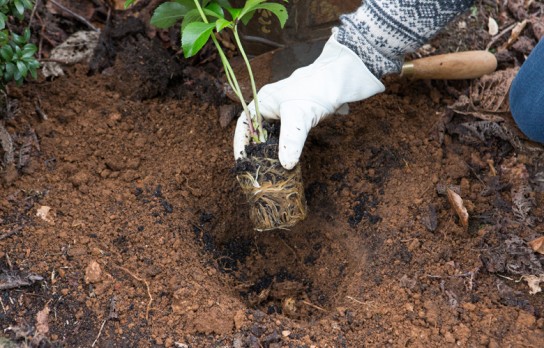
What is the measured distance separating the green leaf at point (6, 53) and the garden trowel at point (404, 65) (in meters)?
0.80

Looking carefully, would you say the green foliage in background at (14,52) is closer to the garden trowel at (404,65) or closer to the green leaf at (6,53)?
the green leaf at (6,53)

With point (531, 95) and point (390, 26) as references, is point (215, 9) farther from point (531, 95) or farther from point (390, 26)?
point (531, 95)

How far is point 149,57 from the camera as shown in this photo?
87.1 inches

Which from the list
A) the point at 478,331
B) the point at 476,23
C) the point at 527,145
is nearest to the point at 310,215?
the point at 478,331

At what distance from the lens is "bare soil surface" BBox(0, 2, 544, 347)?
161 centimetres

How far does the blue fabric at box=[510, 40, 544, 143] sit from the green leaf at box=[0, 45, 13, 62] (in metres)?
1.63

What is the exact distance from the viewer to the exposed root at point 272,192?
1.76 m

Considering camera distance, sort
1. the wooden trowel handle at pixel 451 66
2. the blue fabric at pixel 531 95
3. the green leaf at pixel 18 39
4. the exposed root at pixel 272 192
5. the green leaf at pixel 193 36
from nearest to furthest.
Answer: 1. the green leaf at pixel 193 36
2. the blue fabric at pixel 531 95
3. the exposed root at pixel 272 192
4. the green leaf at pixel 18 39
5. the wooden trowel handle at pixel 451 66

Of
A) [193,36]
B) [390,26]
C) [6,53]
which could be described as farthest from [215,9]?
[6,53]

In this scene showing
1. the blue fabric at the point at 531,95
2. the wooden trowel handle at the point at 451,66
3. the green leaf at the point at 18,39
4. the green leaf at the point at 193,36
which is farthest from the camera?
the wooden trowel handle at the point at 451,66

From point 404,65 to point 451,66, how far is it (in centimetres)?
18

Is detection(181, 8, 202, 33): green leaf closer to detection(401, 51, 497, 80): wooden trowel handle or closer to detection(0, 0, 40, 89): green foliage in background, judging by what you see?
detection(0, 0, 40, 89): green foliage in background

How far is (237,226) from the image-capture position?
80.2 inches

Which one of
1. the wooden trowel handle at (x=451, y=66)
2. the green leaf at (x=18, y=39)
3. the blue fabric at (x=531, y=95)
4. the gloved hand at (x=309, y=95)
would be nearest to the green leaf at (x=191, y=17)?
the gloved hand at (x=309, y=95)
